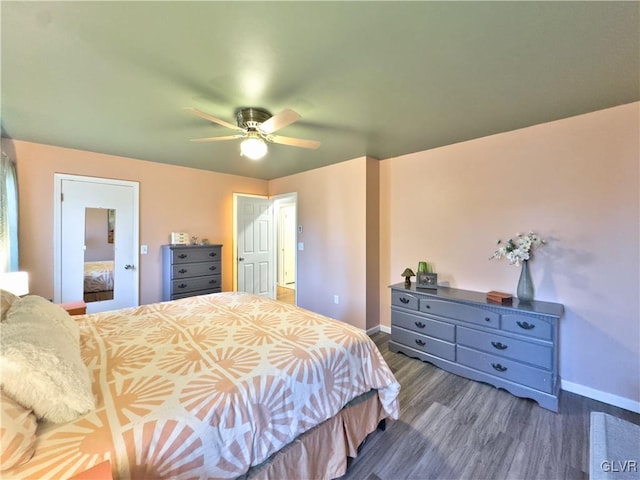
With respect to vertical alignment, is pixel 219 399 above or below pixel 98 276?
below

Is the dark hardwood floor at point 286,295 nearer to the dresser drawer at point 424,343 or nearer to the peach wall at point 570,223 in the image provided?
the dresser drawer at point 424,343

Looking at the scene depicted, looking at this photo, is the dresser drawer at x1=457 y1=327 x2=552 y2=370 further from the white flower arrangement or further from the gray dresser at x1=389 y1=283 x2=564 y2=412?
the white flower arrangement

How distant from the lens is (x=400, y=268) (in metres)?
3.55

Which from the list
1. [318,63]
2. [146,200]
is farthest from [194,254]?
[318,63]

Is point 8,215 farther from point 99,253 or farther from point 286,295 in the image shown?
point 286,295

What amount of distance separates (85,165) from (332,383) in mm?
3768

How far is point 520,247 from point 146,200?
4.44 m

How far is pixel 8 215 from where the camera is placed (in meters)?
2.52

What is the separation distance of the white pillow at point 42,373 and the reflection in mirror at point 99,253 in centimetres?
245

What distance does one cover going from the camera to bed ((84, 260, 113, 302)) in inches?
127

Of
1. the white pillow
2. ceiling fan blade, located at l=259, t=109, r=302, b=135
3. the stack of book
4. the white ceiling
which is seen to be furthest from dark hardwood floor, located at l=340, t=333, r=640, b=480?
the white ceiling

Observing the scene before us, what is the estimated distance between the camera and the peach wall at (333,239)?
3.54 meters

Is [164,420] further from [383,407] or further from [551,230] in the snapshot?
[551,230]

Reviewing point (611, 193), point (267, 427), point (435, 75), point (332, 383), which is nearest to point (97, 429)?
point (267, 427)
